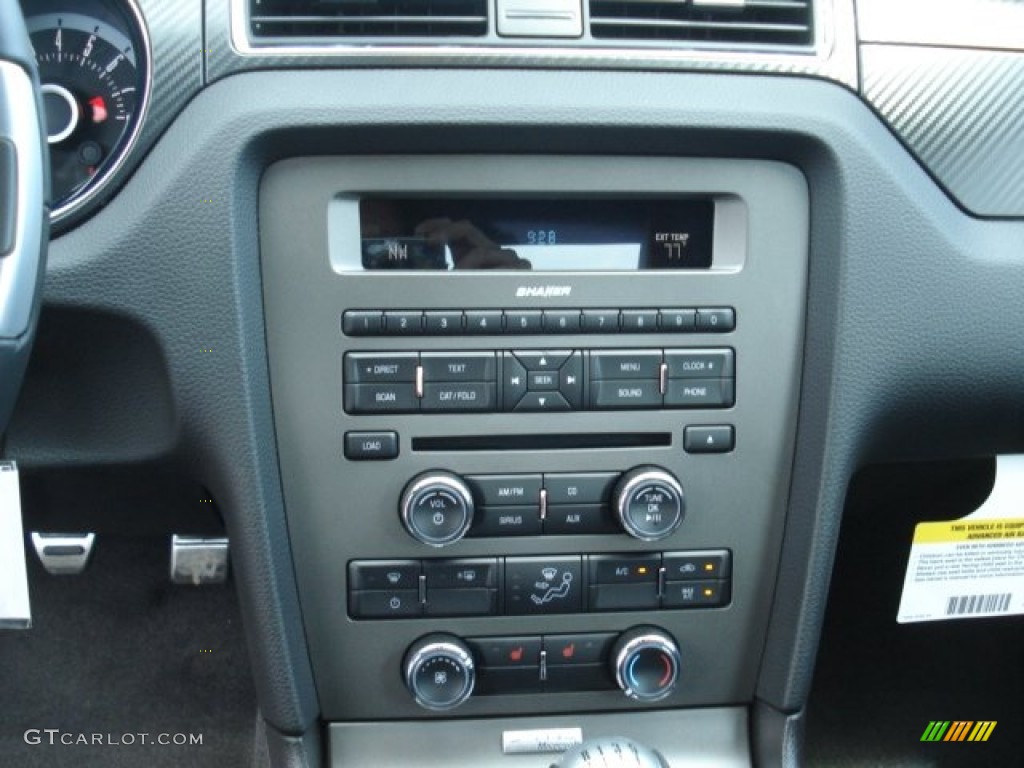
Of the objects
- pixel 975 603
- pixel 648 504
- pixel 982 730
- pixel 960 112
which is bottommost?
pixel 982 730

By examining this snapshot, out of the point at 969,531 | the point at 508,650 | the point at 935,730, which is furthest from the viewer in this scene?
the point at 935,730

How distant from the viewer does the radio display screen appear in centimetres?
90

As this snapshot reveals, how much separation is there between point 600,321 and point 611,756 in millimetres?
355

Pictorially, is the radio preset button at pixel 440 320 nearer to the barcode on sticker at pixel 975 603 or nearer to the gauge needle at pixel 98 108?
the gauge needle at pixel 98 108

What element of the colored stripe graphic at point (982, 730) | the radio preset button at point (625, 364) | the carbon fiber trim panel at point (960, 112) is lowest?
the colored stripe graphic at point (982, 730)

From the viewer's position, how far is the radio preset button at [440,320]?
895 mm

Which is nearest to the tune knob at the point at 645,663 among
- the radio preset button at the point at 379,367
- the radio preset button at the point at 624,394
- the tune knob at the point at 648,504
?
the tune knob at the point at 648,504

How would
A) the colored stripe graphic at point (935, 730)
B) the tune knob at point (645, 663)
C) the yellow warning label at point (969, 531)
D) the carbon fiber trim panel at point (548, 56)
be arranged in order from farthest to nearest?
the colored stripe graphic at point (935, 730), the yellow warning label at point (969, 531), the tune knob at point (645, 663), the carbon fiber trim panel at point (548, 56)

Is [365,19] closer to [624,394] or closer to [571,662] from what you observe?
Answer: [624,394]

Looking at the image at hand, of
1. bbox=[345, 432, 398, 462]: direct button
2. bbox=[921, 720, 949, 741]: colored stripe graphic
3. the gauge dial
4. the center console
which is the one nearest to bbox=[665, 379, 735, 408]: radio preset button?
the center console

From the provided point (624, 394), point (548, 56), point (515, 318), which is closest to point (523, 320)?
point (515, 318)

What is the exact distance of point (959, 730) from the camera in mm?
1411

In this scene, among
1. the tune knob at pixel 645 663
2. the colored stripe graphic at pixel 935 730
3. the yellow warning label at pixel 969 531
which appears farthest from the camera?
the colored stripe graphic at pixel 935 730

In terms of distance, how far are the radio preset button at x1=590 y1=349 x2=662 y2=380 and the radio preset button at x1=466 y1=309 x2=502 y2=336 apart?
0.29 ft
